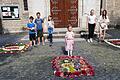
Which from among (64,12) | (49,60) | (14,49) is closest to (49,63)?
(49,60)

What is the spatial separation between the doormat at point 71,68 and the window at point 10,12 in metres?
9.49

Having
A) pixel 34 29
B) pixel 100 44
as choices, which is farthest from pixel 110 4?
pixel 34 29

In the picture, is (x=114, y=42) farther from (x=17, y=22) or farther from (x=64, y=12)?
(x=17, y=22)

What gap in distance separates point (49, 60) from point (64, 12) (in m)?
7.14

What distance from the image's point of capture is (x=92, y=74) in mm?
9055

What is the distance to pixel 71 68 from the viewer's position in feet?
30.8

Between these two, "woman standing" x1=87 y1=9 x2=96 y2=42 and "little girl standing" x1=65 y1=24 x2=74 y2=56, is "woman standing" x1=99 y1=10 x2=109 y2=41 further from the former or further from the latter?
"little girl standing" x1=65 y1=24 x2=74 y2=56

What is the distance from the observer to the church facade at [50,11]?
16708 mm

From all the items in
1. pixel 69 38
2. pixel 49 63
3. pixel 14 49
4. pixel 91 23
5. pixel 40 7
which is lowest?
pixel 49 63

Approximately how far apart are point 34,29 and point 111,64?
5.49 meters

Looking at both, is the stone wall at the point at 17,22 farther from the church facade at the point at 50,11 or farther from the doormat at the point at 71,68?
the doormat at the point at 71,68

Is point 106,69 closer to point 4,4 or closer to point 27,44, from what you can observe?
point 27,44

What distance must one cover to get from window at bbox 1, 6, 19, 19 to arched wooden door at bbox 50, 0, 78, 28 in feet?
12.1

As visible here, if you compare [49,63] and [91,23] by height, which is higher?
[91,23]
